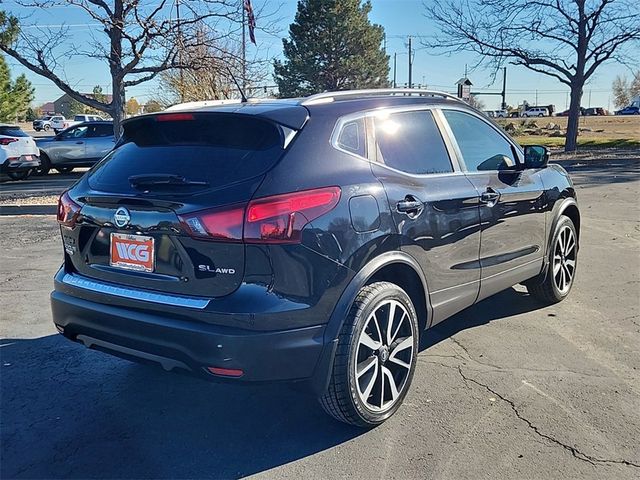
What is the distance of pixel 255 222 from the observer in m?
2.80

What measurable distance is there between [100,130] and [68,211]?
55.1 ft

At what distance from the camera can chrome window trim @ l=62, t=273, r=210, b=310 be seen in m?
2.88

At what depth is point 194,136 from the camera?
3.24 metres

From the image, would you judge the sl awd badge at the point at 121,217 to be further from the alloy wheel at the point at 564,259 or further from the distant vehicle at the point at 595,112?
the distant vehicle at the point at 595,112

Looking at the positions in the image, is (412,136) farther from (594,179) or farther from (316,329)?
(594,179)

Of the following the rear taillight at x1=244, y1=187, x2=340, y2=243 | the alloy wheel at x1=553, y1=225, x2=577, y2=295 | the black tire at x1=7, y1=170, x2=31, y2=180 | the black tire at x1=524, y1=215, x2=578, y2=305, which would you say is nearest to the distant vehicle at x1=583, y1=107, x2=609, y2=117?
the black tire at x1=7, y1=170, x2=31, y2=180

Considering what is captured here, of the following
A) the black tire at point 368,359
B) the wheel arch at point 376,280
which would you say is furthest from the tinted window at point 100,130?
the black tire at point 368,359

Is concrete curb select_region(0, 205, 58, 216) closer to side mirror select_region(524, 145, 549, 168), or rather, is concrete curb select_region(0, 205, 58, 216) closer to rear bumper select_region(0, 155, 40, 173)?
rear bumper select_region(0, 155, 40, 173)

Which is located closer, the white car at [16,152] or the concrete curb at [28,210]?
the concrete curb at [28,210]

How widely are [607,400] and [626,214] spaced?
7138 mm

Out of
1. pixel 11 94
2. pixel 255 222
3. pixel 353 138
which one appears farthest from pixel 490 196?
pixel 11 94

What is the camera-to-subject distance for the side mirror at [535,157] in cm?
486

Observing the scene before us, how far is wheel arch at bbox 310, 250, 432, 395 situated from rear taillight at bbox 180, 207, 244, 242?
0.65 metres

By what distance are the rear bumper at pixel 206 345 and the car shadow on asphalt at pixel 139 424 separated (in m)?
0.40
